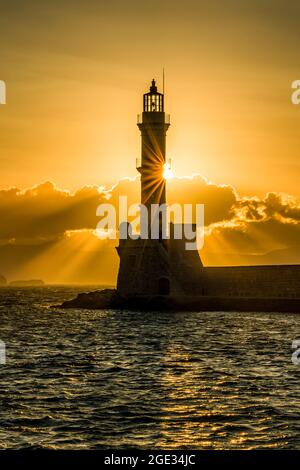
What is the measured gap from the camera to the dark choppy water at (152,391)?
13289 millimetres

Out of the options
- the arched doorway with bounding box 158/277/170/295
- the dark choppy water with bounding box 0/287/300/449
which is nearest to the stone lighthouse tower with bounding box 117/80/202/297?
the arched doorway with bounding box 158/277/170/295

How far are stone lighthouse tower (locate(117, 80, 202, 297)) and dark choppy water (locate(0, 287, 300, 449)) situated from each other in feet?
60.2

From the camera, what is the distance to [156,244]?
170 feet

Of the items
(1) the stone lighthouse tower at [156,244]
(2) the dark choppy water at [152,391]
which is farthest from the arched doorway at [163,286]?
(2) the dark choppy water at [152,391]

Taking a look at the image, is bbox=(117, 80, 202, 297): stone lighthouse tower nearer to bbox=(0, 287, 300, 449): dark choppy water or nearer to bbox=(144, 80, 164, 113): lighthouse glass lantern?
bbox=(144, 80, 164, 113): lighthouse glass lantern

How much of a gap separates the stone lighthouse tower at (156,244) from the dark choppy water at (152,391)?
18359mm

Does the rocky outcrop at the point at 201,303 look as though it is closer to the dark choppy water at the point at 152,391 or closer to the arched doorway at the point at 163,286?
the arched doorway at the point at 163,286

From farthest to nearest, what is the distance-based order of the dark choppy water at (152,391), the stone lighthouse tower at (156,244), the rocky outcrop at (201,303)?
the stone lighthouse tower at (156,244)
the rocky outcrop at (201,303)
the dark choppy water at (152,391)

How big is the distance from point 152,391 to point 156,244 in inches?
1346

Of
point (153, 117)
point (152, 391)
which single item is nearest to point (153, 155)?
point (153, 117)

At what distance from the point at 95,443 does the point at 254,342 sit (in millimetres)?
17429

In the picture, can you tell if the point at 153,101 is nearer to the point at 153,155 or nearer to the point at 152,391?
the point at 153,155

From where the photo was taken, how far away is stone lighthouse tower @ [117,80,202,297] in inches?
2030
